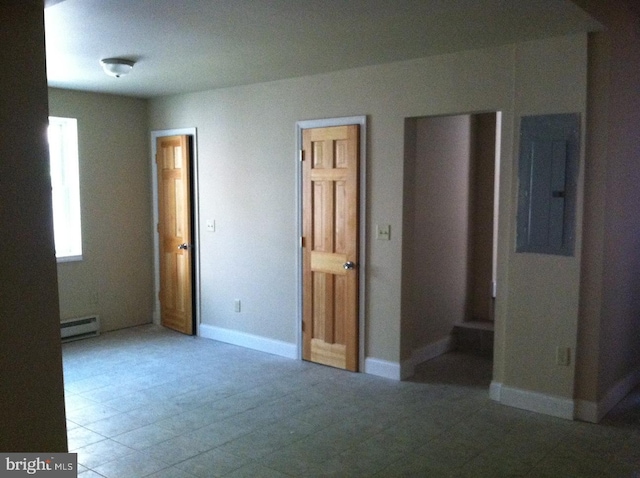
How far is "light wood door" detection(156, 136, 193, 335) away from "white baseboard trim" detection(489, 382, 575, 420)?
3.15m

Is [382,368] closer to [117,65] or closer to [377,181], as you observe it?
[377,181]

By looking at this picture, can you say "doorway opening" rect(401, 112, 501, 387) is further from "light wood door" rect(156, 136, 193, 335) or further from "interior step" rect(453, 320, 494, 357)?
"light wood door" rect(156, 136, 193, 335)

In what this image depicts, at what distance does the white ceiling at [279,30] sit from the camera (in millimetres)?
2912

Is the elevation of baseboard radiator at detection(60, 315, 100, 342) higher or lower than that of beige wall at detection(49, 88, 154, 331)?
lower

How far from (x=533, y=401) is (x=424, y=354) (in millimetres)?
1244

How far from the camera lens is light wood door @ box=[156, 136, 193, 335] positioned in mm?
5770

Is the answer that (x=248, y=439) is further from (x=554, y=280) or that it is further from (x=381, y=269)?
(x=554, y=280)

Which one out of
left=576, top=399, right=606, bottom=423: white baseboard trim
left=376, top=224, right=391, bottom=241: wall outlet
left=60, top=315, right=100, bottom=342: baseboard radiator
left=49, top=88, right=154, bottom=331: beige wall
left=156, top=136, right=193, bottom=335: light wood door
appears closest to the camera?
left=576, top=399, right=606, bottom=423: white baseboard trim

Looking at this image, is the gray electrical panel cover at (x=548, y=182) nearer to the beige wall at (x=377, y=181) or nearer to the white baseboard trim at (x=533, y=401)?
the beige wall at (x=377, y=181)

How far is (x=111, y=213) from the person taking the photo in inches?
235

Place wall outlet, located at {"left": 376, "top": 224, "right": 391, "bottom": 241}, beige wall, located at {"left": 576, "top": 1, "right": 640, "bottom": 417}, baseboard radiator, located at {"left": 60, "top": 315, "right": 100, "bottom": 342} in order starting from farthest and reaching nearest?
baseboard radiator, located at {"left": 60, "top": 315, "right": 100, "bottom": 342}, wall outlet, located at {"left": 376, "top": 224, "right": 391, "bottom": 241}, beige wall, located at {"left": 576, "top": 1, "right": 640, "bottom": 417}

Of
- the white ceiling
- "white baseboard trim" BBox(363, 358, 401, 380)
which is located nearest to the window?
the white ceiling

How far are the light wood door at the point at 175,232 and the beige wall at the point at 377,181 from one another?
6.8 inches

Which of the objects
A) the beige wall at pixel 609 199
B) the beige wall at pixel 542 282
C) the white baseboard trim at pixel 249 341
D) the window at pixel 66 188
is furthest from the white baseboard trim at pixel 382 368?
the window at pixel 66 188
